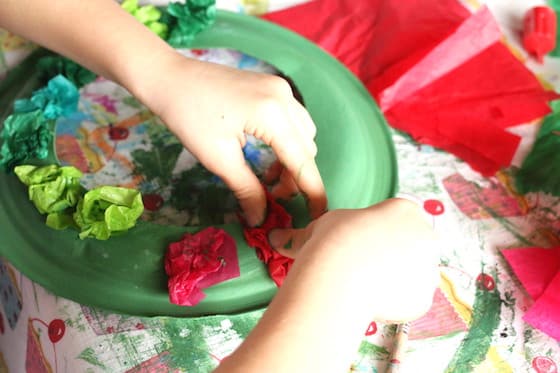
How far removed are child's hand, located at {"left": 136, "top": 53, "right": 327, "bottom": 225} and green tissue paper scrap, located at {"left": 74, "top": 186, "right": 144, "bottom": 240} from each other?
0.10m

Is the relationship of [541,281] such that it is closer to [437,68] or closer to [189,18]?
[437,68]

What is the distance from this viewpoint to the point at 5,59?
79cm

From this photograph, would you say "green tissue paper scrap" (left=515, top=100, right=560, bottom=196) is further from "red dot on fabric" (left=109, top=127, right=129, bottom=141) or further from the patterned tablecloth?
"red dot on fabric" (left=109, top=127, right=129, bottom=141)

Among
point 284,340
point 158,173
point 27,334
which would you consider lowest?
point 27,334

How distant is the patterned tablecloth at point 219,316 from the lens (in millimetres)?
570

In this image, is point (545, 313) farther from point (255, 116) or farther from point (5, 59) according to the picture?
point (5, 59)

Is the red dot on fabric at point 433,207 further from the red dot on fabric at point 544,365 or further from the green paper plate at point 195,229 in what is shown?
the red dot on fabric at point 544,365

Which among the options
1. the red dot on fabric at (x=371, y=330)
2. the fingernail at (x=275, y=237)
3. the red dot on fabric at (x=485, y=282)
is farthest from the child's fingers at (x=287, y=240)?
the red dot on fabric at (x=485, y=282)

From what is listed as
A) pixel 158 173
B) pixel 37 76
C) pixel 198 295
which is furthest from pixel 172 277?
pixel 37 76

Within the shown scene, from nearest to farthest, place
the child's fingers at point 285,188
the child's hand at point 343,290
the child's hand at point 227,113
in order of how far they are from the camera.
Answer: the child's hand at point 343,290 < the child's hand at point 227,113 < the child's fingers at point 285,188

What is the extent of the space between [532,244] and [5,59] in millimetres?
747

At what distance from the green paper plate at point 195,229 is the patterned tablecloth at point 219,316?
0.02 meters

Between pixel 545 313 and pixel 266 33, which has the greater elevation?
pixel 266 33

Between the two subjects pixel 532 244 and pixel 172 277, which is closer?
pixel 172 277
